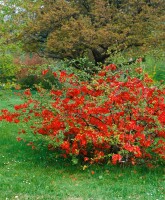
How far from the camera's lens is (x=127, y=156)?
21.3 feet

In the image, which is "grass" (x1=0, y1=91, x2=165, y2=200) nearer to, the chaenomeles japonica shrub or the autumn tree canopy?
the chaenomeles japonica shrub

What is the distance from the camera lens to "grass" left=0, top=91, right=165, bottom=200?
5379mm

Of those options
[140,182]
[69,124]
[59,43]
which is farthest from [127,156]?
[59,43]

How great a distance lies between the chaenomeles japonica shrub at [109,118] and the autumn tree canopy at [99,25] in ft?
35.5

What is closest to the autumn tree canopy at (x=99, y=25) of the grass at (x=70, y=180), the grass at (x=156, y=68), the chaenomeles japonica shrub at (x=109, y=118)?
the grass at (x=156, y=68)

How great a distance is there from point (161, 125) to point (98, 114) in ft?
3.30

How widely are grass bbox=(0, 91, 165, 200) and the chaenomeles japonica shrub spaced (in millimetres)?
254

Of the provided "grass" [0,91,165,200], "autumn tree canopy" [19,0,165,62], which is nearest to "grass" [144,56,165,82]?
"autumn tree canopy" [19,0,165,62]

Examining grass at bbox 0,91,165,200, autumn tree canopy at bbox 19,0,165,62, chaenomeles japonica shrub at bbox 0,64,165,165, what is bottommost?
grass at bbox 0,91,165,200

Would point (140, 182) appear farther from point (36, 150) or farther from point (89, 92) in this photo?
point (36, 150)

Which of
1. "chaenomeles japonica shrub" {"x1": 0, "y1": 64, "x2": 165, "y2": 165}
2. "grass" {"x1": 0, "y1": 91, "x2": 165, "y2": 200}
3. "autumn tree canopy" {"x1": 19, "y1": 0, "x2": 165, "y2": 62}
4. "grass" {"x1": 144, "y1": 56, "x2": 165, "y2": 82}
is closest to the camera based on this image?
"grass" {"x1": 0, "y1": 91, "x2": 165, "y2": 200}

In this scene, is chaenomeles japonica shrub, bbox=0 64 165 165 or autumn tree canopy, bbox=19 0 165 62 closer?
chaenomeles japonica shrub, bbox=0 64 165 165

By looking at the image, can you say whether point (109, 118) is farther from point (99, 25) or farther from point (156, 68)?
point (99, 25)

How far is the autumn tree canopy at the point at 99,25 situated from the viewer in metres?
17.8
